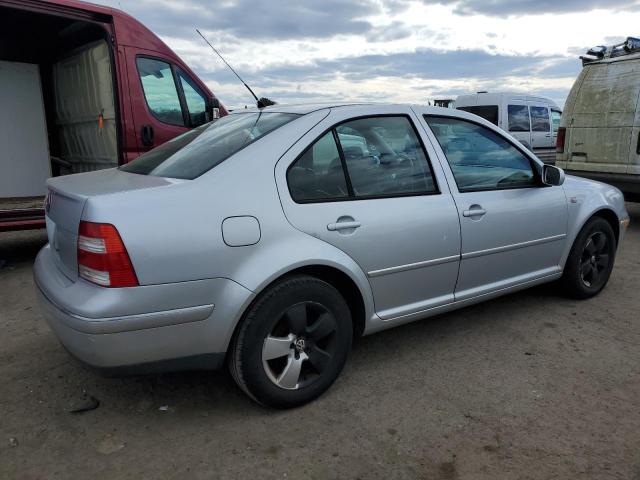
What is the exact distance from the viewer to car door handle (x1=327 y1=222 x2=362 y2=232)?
107 inches

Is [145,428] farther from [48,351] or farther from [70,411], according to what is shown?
[48,351]

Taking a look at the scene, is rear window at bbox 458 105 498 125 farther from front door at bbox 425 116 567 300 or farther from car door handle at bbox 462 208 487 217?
car door handle at bbox 462 208 487 217

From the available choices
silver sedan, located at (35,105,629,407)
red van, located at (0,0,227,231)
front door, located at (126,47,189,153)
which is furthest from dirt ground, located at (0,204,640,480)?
red van, located at (0,0,227,231)

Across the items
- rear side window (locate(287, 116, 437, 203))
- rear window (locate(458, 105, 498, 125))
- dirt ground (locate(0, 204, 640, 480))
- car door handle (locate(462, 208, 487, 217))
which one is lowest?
dirt ground (locate(0, 204, 640, 480))

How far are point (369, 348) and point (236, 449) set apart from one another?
1317mm

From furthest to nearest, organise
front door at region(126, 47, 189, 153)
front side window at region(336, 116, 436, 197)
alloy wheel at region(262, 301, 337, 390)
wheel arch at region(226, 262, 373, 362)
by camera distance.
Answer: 1. front door at region(126, 47, 189, 153)
2. front side window at region(336, 116, 436, 197)
3. alloy wheel at region(262, 301, 337, 390)
4. wheel arch at region(226, 262, 373, 362)

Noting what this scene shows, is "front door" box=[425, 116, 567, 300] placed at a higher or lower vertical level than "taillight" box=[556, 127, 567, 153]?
lower

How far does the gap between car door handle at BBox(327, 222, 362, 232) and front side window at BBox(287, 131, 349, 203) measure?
15cm

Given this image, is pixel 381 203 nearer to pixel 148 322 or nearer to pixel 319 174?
pixel 319 174

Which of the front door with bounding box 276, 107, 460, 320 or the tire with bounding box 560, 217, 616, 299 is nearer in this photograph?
the front door with bounding box 276, 107, 460, 320

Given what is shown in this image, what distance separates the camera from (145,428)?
2594mm

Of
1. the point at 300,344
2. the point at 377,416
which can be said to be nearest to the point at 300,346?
the point at 300,344

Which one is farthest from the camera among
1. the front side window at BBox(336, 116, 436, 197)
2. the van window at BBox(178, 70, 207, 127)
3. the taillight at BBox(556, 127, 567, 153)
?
the taillight at BBox(556, 127, 567, 153)

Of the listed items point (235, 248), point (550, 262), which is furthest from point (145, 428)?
point (550, 262)
